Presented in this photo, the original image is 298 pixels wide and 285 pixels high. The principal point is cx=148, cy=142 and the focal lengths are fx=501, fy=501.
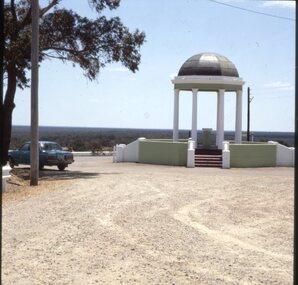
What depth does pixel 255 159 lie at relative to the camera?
30.0 metres

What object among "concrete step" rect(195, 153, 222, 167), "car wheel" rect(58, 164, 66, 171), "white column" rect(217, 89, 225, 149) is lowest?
"car wheel" rect(58, 164, 66, 171)

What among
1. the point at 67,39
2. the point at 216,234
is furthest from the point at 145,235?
the point at 67,39

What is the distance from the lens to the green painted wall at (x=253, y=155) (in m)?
29.6

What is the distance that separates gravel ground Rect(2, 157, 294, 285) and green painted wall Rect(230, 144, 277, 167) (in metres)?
11.5

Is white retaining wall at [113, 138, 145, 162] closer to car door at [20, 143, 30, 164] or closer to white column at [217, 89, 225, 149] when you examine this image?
white column at [217, 89, 225, 149]

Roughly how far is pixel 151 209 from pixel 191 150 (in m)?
15.7

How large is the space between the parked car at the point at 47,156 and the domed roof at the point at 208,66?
10797mm

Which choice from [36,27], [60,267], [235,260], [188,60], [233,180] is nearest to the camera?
[60,267]

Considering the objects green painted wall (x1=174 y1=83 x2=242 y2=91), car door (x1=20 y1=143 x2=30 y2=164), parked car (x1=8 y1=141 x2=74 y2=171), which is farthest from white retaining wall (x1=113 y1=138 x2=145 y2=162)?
car door (x1=20 y1=143 x2=30 y2=164)

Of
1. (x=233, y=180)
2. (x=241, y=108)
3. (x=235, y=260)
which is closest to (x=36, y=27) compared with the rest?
(x=233, y=180)

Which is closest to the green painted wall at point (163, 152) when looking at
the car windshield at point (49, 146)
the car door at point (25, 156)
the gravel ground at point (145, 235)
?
the car windshield at point (49, 146)

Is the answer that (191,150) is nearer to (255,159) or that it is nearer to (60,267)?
(255,159)

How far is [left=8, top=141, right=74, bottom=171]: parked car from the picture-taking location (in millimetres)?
26250

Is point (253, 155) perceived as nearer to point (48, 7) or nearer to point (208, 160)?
point (208, 160)
